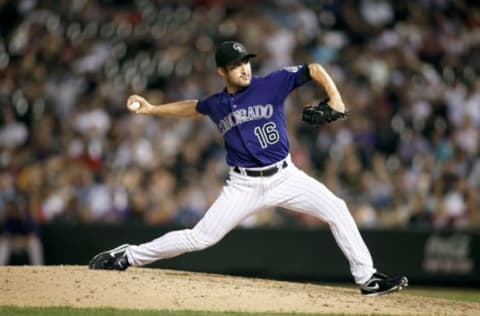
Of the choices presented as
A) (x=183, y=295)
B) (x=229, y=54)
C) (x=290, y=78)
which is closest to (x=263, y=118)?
(x=290, y=78)

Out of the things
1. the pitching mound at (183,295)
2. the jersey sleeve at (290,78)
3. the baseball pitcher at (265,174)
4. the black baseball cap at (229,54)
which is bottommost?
the pitching mound at (183,295)

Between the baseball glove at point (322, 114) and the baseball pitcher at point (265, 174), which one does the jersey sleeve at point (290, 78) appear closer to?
the baseball pitcher at point (265, 174)

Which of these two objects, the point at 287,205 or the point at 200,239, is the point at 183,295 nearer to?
the point at 200,239

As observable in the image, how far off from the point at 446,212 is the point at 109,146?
16.5 feet

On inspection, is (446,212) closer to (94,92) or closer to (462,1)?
(462,1)

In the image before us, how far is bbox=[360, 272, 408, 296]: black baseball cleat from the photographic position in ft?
26.3

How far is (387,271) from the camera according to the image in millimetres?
13727

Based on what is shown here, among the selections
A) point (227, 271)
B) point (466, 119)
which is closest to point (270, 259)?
point (227, 271)

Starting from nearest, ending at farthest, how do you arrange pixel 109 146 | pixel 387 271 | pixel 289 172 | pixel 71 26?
pixel 289 172
pixel 387 271
pixel 109 146
pixel 71 26

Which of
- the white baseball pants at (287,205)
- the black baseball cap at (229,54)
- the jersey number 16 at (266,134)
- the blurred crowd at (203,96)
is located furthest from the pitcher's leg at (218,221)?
the blurred crowd at (203,96)

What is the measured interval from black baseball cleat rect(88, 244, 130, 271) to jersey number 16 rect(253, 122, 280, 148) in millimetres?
1611

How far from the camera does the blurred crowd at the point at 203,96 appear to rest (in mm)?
14000

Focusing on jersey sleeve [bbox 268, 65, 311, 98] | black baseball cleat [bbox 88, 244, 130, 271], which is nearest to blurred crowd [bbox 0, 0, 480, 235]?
black baseball cleat [bbox 88, 244, 130, 271]

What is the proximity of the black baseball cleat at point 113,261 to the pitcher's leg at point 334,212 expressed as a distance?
59.7 inches
